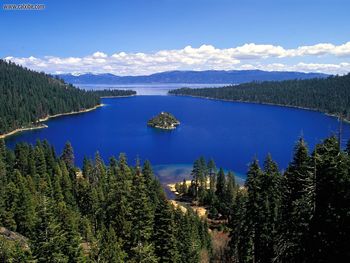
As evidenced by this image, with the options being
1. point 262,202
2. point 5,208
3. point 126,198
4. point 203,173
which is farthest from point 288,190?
point 203,173

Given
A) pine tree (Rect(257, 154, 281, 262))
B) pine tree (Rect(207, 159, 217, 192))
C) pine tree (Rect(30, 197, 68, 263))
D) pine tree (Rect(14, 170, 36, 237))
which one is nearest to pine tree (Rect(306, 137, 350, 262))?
pine tree (Rect(257, 154, 281, 262))

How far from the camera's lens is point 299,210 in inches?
993

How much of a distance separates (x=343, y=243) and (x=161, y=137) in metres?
168

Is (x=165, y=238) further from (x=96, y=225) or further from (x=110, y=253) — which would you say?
(x=96, y=225)

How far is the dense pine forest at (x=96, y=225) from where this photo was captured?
3055 cm

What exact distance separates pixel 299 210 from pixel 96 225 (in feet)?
162

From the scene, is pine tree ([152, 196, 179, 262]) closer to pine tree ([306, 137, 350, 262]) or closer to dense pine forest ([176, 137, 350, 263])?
dense pine forest ([176, 137, 350, 263])

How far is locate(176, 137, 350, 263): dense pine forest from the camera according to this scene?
74.6 ft

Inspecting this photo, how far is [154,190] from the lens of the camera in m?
78.8

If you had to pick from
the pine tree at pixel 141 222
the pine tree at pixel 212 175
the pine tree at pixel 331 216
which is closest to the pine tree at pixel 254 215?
the pine tree at pixel 141 222

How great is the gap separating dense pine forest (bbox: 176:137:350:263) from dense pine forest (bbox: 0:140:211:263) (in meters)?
7.95

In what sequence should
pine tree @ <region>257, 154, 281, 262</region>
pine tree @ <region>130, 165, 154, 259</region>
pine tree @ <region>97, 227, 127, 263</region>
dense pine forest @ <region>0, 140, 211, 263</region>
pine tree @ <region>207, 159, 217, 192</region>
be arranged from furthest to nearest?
pine tree @ <region>207, 159, 217, 192</region> < pine tree @ <region>130, 165, 154, 259</region> < pine tree @ <region>97, 227, 127, 263</region> < pine tree @ <region>257, 154, 281, 262</region> < dense pine forest @ <region>0, 140, 211, 263</region>

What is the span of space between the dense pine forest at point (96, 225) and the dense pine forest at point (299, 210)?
795 centimetres

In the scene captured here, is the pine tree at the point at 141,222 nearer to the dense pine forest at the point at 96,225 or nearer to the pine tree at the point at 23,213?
the dense pine forest at the point at 96,225
